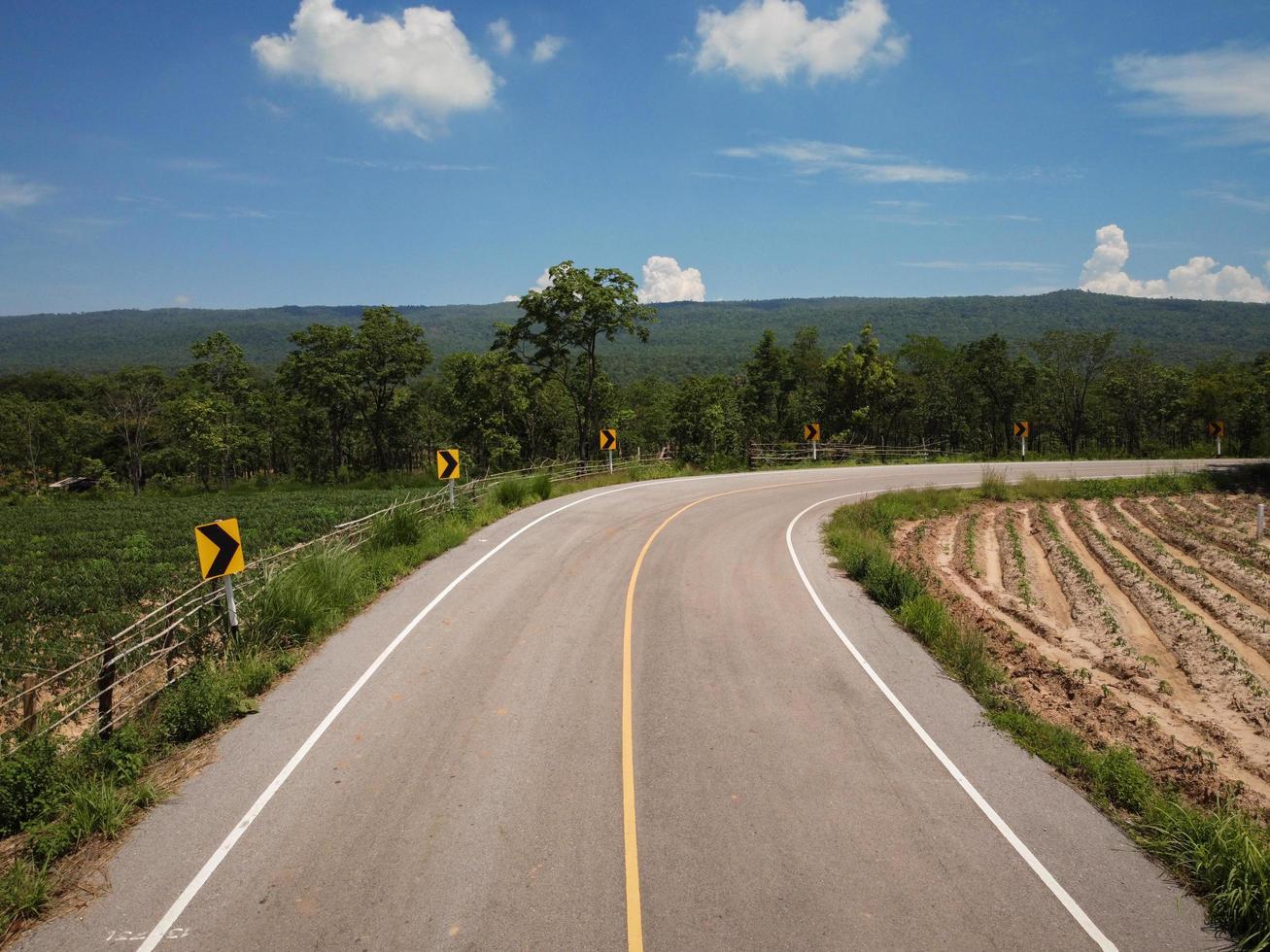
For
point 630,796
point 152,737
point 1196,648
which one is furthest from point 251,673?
point 1196,648

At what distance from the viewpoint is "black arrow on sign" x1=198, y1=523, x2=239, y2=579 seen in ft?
32.6

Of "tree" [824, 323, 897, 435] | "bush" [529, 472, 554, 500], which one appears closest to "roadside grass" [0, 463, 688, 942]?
"bush" [529, 472, 554, 500]

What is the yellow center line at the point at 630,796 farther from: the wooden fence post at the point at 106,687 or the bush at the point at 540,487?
the bush at the point at 540,487

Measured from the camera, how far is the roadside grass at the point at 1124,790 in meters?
5.47

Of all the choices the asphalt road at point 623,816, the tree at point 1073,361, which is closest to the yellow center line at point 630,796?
the asphalt road at point 623,816

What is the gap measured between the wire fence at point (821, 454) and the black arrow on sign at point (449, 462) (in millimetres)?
23188

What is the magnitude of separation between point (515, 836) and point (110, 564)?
2109 cm

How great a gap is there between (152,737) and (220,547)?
2.82 meters

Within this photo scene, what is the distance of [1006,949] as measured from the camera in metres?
5.13

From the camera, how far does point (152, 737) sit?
8070 mm

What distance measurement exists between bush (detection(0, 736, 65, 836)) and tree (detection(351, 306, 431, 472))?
47.9 meters

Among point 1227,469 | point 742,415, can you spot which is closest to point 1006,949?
point 1227,469

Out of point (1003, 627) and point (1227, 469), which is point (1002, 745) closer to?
point (1003, 627)

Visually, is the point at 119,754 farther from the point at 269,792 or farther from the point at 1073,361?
the point at 1073,361
